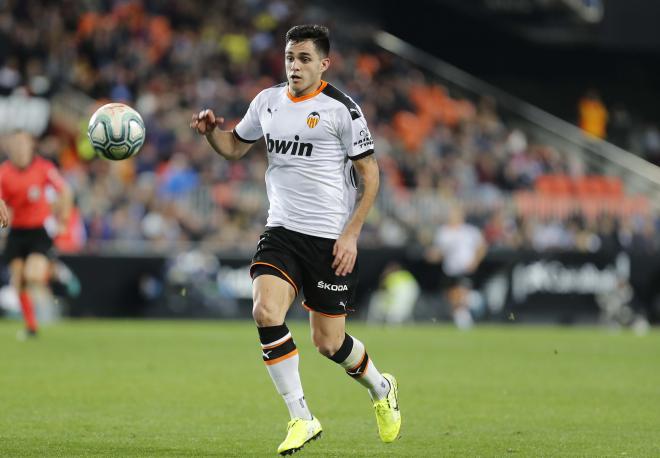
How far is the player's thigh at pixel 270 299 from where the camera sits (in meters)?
7.33

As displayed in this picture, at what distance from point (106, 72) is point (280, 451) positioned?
1936 cm

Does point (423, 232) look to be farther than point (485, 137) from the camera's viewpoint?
No

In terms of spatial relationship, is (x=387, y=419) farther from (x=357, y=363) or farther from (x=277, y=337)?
(x=277, y=337)

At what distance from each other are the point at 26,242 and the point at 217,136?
858cm

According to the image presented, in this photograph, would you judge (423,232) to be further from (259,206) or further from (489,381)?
(489,381)

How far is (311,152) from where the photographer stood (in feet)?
25.1

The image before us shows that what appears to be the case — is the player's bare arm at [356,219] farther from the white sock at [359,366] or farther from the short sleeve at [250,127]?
the short sleeve at [250,127]

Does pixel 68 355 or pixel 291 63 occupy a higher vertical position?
pixel 291 63

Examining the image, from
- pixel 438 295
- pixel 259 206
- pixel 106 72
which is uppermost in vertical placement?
pixel 106 72

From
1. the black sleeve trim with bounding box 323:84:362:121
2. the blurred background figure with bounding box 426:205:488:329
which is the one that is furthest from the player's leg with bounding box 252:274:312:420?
the blurred background figure with bounding box 426:205:488:329

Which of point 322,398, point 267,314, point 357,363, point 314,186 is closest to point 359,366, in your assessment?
point 357,363

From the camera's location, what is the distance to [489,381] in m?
12.0

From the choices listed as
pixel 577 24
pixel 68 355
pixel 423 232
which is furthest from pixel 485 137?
pixel 68 355

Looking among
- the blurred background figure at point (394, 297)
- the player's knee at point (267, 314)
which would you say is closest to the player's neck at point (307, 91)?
the player's knee at point (267, 314)
